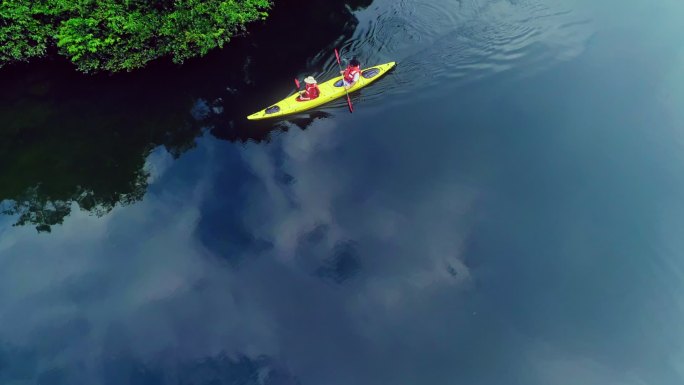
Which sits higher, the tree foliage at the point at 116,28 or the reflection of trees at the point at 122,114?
the tree foliage at the point at 116,28

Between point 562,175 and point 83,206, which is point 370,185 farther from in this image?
point 83,206

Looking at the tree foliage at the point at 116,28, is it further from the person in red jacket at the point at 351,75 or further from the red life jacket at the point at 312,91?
the person in red jacket at the point at 351,75

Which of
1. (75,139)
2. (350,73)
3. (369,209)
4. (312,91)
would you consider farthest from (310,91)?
(75,139)

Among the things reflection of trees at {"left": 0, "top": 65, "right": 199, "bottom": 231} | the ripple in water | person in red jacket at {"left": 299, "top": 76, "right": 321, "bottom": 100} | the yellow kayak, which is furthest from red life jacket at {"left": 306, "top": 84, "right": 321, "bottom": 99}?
reflection of trees at {"left": 0, "top": 65, "right": 199, "bottom": 231}

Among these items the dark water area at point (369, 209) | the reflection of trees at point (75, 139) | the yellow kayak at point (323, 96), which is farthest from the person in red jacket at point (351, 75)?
the reflection of trees at point (75, 139)

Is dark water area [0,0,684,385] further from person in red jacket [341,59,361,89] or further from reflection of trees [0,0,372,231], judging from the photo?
person in red jacket [341,59,361,89]

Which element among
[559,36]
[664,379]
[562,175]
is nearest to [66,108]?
[562,175]
